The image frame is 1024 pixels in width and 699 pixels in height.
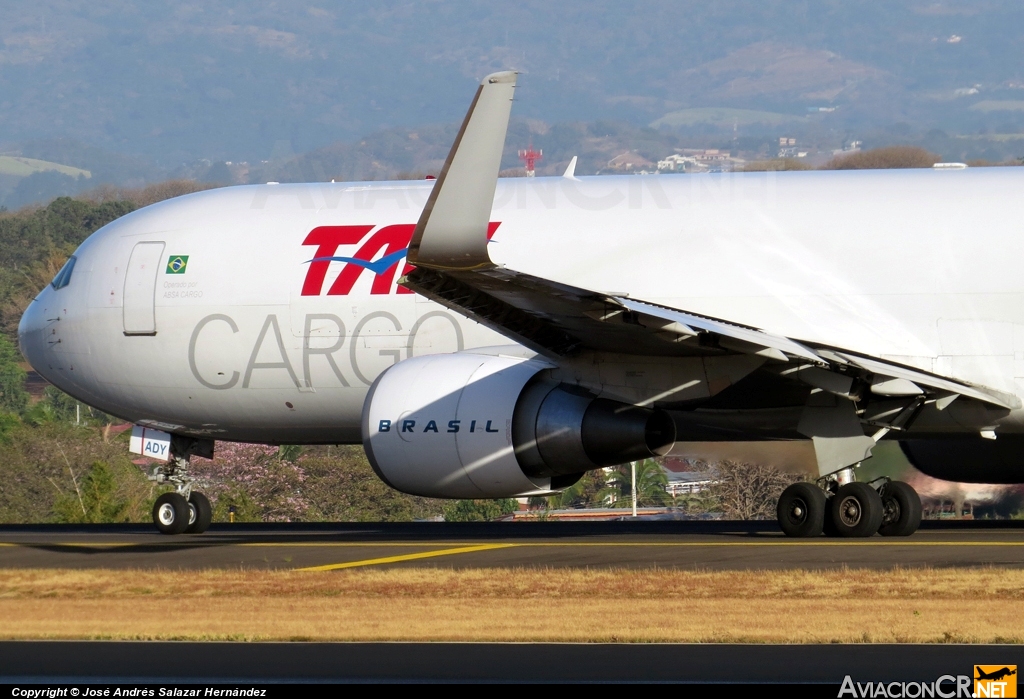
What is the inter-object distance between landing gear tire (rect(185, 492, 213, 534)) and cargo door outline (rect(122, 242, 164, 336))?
7.09ft

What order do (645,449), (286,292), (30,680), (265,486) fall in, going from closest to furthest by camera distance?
(30,680), (645,449), (286,292), (265,486)

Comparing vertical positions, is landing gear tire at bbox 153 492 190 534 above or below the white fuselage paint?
below

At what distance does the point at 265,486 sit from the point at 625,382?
3987cm

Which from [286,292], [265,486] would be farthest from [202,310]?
[265,486]

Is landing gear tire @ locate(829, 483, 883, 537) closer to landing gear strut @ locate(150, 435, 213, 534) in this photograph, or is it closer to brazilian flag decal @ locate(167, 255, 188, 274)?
landing gear strut @ locate(150, 435, 213, 534)

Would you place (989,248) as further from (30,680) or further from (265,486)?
(265,486)

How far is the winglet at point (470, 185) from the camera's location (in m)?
14.2

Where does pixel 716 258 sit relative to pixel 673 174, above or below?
below

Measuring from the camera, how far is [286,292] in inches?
795

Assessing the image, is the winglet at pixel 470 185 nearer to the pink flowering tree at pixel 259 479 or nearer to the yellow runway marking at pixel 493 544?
the yellow runway marking at pixel 493 544

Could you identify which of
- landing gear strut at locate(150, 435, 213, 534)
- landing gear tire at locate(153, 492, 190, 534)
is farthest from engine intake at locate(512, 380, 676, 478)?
landing gear tire at locate(153, 492, 190, 534)

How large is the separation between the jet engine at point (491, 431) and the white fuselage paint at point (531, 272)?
4.89ft

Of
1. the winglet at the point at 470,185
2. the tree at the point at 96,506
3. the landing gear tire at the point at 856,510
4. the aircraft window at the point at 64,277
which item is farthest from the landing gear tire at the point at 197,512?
the tree at the point at 96,506

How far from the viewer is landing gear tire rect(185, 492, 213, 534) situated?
2105cm
